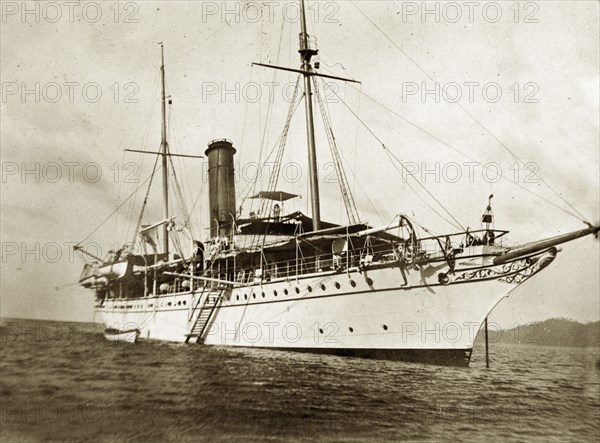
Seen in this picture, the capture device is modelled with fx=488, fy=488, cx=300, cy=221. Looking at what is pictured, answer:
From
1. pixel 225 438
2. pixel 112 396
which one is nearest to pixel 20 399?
pixel 112 396

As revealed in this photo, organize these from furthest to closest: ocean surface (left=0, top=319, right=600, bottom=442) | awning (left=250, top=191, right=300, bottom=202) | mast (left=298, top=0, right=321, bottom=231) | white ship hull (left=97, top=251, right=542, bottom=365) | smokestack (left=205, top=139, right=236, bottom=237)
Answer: smokestack (left=205, top=139, right=236, bottom=237)
awning (left=250, top=191, right=300, bottom=202)
mast (left=298, top=0, right=321, bottom=231)
white ship hull (left=97, top=251, right=542, bottom=365)
ocean surface (left=0, top=319, right=600, bottom=442)

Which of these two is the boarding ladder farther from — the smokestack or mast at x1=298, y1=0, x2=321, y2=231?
mast at x1=298, y1=0, x2=321, y2=231

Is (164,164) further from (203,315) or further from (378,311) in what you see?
(378,311)

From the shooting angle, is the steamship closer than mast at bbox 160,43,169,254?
Yes

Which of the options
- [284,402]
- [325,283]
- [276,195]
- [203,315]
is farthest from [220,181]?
[284,402]

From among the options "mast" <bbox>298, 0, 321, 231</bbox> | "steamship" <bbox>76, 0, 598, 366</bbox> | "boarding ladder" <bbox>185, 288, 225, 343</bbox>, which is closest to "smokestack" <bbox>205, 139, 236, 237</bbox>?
"steamship" <bbox>76, 0, 598, 366</bbox>

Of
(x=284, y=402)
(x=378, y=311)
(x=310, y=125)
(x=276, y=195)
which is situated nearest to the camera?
(x=284, y=402)
